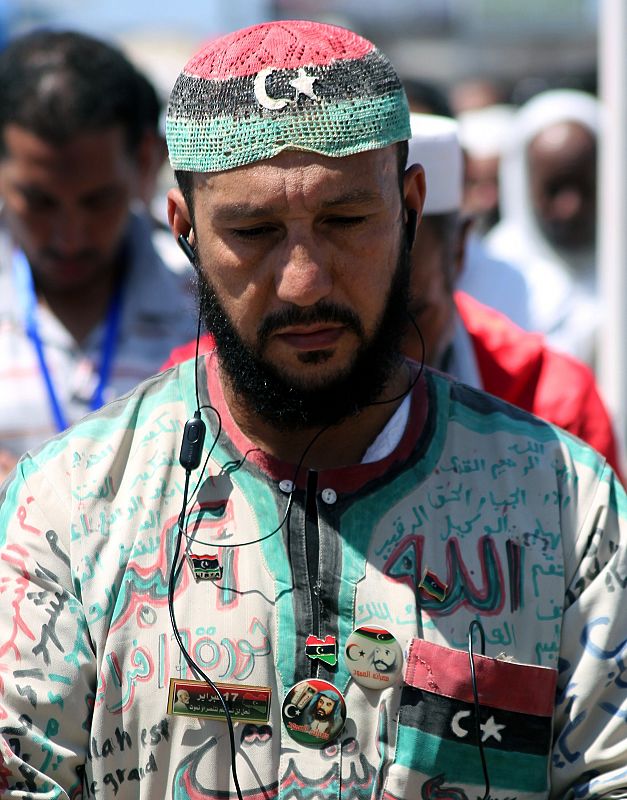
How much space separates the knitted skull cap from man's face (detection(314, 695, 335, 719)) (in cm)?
90

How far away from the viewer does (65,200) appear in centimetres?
420

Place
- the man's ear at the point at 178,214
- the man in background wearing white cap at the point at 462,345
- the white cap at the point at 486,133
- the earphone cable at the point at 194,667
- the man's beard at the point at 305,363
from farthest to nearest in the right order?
the white cap at the point at 486,133
the man in background wearing white cap at the point at 462,345
the man's ear at the point at 178,214
the man's beard at the point at 305,363
the earphone cable at the point at 194,667

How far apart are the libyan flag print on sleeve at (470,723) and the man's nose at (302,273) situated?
60cm

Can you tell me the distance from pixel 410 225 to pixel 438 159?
1.12m

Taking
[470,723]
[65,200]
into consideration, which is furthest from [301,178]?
[65,200]

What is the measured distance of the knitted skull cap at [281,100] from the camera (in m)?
2.24

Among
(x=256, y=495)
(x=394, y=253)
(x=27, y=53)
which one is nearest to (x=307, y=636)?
(x=256, y=495)

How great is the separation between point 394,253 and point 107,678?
0.88 metres

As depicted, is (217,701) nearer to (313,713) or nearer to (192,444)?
(313,713)

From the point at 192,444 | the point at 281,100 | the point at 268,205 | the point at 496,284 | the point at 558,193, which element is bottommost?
the point at 558,193

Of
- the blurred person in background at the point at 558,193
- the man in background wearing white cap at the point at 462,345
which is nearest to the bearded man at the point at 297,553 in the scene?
the man in background wearing white cap at the point at 462,345

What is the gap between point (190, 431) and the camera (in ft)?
7.72

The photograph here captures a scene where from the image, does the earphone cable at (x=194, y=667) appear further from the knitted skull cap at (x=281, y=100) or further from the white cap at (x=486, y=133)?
the white cap at (x=486, y=133)

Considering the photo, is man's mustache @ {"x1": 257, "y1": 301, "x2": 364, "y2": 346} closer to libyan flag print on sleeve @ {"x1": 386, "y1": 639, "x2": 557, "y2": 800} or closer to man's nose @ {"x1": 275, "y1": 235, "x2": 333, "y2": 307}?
man's nose @ {"x1": 275, "y1": 235, "x2": 333, "y2": 307}
